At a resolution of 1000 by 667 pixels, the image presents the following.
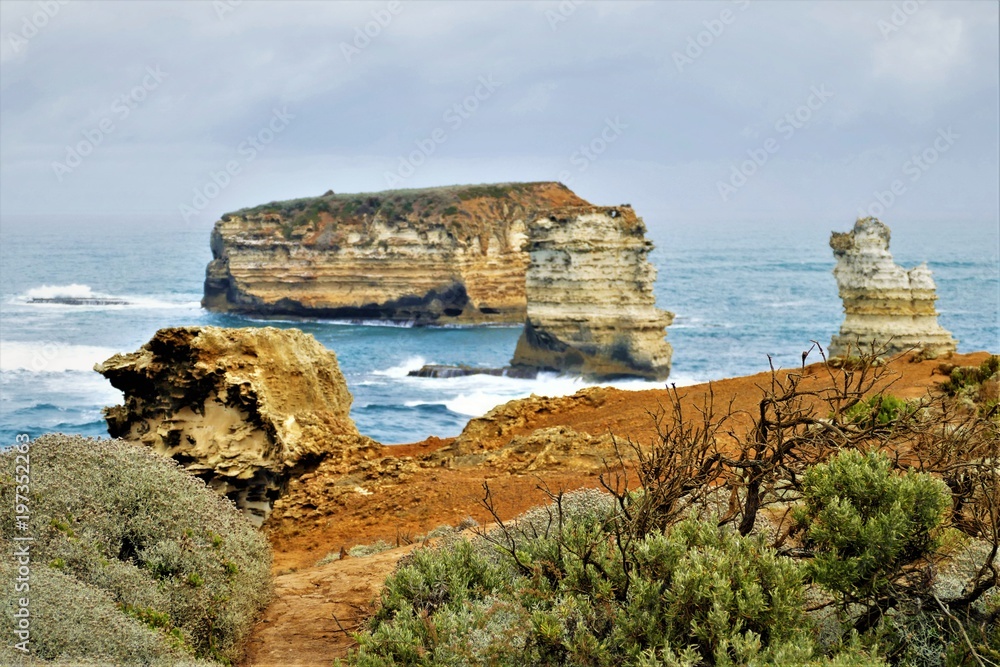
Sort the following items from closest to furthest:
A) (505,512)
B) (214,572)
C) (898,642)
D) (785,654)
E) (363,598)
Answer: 1. (785,654)
2. (898,642)
3. (214,572)
4. (363,598)
5. (505,512)

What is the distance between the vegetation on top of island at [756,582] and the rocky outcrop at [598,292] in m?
32.3

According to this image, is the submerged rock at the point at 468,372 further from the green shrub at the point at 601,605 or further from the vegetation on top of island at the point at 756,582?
the vegetation on top of island at the point at 756,582

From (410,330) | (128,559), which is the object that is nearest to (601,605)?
(128,559)

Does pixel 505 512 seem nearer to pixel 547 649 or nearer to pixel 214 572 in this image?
pixel 214 572

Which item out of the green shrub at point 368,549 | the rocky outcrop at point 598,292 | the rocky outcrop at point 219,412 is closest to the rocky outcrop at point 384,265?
the rocky outcrop at point 598,292

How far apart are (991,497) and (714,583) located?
6.37 feet

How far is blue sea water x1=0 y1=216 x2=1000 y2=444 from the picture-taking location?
36781 mm

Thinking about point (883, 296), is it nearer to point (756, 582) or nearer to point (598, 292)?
point (598, 292)

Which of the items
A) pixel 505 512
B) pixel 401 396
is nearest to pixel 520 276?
pixel 401 396

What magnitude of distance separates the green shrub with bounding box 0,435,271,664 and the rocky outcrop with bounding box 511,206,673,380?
31441 mm

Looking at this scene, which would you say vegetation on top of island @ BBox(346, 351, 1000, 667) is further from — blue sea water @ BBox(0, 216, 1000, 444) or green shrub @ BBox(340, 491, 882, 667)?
blue sea water @ BBox(0, 216, 1000, 444)

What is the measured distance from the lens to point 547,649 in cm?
553

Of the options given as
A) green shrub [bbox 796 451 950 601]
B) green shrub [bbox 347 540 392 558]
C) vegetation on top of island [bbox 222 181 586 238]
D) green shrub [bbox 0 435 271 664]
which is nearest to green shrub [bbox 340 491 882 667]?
green shrub [bbox 796 451 950 601]

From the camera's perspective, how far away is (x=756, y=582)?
5.22 meters
